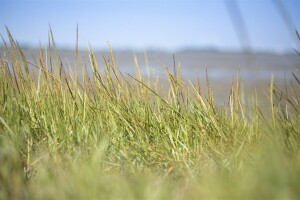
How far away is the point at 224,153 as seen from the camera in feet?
5.70

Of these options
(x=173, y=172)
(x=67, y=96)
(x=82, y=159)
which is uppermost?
(x=67, y=96)

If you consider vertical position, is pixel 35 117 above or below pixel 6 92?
below

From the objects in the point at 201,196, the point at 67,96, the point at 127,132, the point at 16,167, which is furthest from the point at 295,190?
the point at 67,96

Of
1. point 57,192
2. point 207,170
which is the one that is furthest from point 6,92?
point 207,170

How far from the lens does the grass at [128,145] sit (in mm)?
1152

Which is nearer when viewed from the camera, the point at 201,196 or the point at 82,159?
the point at 201,196

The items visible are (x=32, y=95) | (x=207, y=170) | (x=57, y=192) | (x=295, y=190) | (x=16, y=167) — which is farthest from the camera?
(x=32, y=95)

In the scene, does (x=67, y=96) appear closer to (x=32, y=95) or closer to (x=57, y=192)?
(x=32, y=95)

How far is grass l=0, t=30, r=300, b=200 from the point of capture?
1152 millimetres

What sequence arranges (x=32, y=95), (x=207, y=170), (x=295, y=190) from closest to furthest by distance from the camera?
1. (x=295, y=190)
2. (x=207, y=170)
3. (x=32, y=95)

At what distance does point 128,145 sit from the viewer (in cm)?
194

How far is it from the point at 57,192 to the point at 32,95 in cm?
101

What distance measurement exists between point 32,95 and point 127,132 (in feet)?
1.85

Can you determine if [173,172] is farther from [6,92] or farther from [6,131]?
[6,92]
